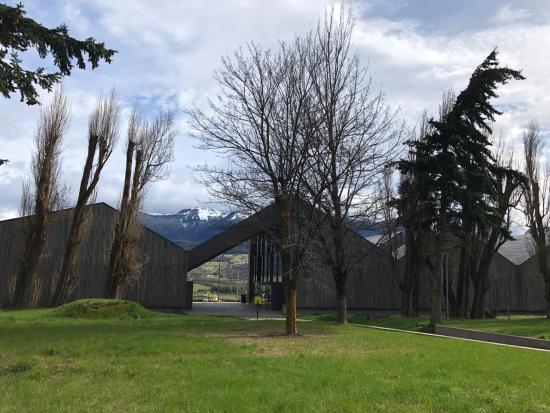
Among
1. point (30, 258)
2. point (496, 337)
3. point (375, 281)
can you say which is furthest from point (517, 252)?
point (30, 258)

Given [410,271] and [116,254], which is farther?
[410,271]

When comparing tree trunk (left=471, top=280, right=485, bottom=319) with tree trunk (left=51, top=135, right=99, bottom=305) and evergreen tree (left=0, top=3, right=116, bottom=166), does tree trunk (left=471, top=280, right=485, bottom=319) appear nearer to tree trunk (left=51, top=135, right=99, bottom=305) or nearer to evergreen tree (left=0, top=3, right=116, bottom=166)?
tree trunk (left=51, top=135, right=99, bottom=305)

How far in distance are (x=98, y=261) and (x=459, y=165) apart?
78.4 ft

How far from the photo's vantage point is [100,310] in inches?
891

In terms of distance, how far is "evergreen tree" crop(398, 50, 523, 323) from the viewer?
23.1m

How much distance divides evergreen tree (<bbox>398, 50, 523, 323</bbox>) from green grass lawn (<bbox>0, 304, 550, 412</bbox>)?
1065 cm

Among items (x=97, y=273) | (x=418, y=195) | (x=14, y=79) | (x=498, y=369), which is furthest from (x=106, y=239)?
(x=498, y=369)

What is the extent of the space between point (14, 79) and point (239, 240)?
3004 centimetres

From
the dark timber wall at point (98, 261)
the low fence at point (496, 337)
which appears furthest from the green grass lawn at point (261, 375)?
the dark timber wall at point (98, 261)

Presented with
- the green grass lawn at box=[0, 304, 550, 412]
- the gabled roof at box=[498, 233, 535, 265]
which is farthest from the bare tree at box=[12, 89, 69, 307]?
the gabled roof at box=[498, 233, 535, 265]

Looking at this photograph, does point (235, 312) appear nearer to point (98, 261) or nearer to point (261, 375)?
point (98, 261)

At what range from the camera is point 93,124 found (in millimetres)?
29719

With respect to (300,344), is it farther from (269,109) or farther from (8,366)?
(269,109)

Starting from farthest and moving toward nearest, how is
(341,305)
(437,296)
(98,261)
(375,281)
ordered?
(375,281) → (98,261) → (437,296) → (341,305)
